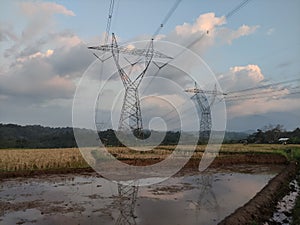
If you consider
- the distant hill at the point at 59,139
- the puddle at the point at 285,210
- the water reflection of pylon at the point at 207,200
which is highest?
the distant hill at the point at 59,139

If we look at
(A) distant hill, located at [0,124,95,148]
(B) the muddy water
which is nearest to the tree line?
(A) distant hill, located at [0,124,95,148]

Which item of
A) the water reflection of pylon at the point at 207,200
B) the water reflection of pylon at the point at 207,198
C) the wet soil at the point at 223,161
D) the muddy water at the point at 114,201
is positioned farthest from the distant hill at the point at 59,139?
the water reflection of pylon at the point at 207,200

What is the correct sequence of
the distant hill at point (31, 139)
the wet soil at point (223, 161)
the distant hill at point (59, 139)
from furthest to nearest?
the distant hill at point (31, 139) < the distant hill at point (59, 139) < the wet soil at point (223, 161)

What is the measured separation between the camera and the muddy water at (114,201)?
420 inches

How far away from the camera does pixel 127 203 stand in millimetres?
13078

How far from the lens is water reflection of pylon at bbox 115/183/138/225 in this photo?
1041cm

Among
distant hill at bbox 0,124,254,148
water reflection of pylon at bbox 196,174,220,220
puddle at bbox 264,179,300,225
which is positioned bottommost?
puddle at bbox 264,179,300,225

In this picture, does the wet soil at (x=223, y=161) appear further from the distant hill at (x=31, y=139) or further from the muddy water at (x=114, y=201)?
the distant hill at (x=31, y=139)

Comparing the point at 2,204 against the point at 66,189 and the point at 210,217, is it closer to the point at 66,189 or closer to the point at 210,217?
the point at 66,189

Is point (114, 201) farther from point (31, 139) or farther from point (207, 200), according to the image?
point (31, 139)

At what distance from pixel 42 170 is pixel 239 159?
21355 millimetres

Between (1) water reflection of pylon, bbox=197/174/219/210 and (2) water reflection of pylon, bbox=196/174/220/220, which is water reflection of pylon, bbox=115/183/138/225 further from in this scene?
(1) water reflection of pylon, bbox=197/174/219/210

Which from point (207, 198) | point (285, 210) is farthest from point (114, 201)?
point (285, 210)

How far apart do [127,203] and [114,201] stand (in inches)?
26.6
